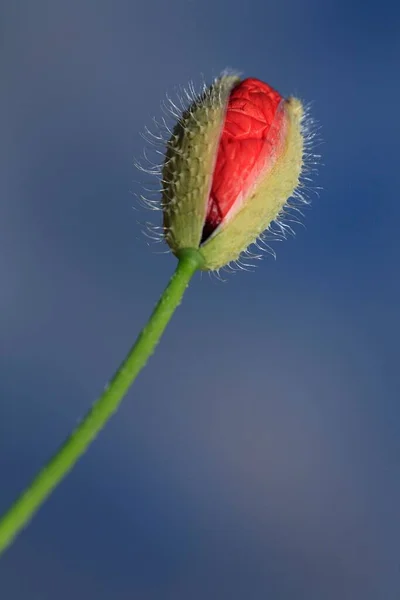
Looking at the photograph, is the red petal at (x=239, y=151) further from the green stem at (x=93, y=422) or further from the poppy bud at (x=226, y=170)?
the green stem at (x=93, y=422)

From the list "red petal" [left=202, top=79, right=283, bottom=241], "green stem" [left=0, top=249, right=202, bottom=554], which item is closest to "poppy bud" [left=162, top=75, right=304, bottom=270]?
"red petal" [left=202, top=79, right=283, bottom=241]

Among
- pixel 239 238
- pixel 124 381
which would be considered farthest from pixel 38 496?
pixel 239 238

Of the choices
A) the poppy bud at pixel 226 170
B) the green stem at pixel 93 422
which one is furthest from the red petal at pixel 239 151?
the green stem at pixel 93 422

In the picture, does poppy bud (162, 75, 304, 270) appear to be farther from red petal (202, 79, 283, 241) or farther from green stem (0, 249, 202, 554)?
green stem (0, 249, 202, 554)

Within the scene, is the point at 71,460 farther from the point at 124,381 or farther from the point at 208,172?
the point at 208,172

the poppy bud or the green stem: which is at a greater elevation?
the poppy bud
